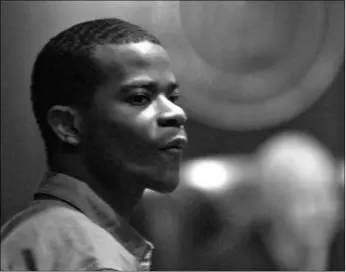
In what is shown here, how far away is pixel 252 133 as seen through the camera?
40.9 inches

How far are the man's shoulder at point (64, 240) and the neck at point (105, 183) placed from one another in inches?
1.8

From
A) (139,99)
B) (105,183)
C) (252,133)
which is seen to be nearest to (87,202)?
(105,183)

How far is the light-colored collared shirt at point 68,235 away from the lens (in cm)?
72

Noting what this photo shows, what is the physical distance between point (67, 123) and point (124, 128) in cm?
8

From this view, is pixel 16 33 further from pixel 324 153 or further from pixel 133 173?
pixel 324 153

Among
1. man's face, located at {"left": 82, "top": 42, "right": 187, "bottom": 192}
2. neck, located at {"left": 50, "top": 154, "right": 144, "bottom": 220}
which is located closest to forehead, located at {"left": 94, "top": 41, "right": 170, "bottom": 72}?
man's face, located at {"left": 82, "top": 42, "right": 187, "bottom": 192}

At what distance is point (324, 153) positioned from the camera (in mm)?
1056

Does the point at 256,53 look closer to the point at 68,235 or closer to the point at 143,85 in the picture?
the point at 143,85

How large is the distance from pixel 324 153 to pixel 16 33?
54 centimetres

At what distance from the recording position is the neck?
0.79 meters

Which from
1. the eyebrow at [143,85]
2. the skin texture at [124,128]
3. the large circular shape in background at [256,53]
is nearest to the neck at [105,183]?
the skin texture at [124,128]

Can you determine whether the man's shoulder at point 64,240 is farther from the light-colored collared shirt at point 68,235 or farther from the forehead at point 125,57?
the forehead at point 125,57

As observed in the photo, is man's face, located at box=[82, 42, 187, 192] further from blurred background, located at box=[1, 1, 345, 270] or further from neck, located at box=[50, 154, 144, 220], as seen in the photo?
blurred background, located at box=[1, 1, 345, 270]

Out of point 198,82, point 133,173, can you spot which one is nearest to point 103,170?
point 133,173
